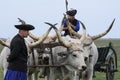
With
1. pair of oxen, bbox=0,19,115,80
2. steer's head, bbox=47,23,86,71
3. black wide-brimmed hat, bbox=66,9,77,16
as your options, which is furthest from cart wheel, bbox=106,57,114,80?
steer's head, bbox=47,23,86,71

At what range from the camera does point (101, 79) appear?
23.8 m

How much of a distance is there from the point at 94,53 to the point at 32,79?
2422 millimetres

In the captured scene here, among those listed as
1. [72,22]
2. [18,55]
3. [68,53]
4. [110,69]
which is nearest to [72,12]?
[72,22]

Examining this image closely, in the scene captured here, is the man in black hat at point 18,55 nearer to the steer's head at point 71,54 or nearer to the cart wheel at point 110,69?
the steer's head at point 71,54

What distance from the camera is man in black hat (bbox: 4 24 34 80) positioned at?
43.2ft

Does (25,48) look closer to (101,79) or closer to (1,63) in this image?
(1,63)

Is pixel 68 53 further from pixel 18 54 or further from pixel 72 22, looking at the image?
pixel 18 54

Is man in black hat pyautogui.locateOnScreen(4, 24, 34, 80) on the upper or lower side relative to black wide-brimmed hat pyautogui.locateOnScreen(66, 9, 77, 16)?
lower

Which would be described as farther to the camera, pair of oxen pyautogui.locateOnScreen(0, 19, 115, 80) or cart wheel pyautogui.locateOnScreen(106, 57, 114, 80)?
cart wheel pyautogui.locateOnScreen(106, 57, 114, 80)

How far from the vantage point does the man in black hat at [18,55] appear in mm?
13156

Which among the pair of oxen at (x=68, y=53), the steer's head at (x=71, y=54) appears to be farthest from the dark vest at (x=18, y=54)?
the steer's head at (x=71, y=54)

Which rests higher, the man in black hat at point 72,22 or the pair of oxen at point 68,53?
the man in black hat at point 72,22

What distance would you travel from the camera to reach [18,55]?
13219 mm

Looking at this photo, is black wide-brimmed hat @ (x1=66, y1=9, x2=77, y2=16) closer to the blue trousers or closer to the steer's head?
the steer's head
